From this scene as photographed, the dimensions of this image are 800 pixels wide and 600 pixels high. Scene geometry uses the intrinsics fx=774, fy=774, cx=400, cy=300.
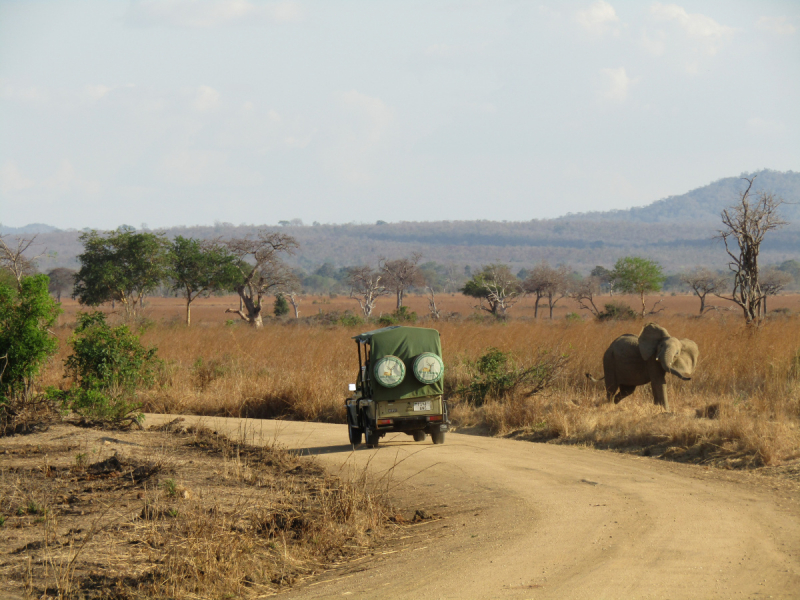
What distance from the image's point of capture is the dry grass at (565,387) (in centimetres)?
1101

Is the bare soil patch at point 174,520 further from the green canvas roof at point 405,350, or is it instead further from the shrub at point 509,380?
the shrub at point 509,380

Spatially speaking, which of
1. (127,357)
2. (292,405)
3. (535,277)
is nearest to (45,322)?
(127,357)

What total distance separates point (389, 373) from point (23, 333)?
19.8 ft

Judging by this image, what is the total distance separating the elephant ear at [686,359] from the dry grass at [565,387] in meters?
0.63

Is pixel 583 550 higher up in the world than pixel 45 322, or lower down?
lower down

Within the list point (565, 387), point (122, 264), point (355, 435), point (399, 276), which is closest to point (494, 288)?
point (399, 276)

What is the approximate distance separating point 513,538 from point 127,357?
11.4 meters

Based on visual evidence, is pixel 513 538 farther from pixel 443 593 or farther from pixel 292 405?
pixel 292 405

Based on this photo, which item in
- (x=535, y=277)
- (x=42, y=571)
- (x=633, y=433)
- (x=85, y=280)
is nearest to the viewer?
(x=42, y=571)

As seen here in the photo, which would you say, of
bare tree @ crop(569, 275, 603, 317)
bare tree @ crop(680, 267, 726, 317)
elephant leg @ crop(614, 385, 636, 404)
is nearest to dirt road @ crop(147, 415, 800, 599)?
elephant leg @ crop(614, 385, 636, 404)

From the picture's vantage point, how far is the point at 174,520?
7.35 m

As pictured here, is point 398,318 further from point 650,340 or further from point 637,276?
point 650,340

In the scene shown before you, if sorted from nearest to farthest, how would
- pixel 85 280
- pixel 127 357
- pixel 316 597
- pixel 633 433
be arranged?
1. pixel 316 597
2. pixel 633 433
3. pixel 127 357
4. pixel 85 280

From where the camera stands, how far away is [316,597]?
5703mm
